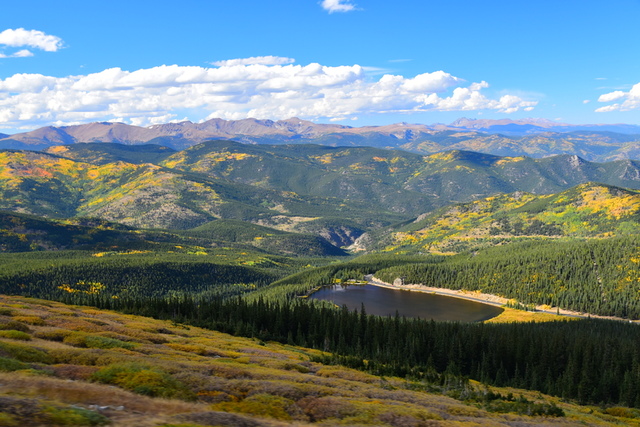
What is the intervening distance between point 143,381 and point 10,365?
1536 centimetres

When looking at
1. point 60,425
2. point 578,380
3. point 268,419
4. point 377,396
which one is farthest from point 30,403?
point 578,380

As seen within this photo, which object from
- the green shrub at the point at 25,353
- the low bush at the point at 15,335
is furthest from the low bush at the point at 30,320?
the green shrub at the point at 25,353

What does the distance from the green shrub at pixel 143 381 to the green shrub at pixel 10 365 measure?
835 cm

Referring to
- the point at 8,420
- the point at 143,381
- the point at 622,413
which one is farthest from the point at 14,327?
the point at 622,413

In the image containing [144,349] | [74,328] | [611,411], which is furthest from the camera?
[611,411]

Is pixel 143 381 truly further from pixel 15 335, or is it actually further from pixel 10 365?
pixel 15 335

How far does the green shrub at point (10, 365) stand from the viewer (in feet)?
167

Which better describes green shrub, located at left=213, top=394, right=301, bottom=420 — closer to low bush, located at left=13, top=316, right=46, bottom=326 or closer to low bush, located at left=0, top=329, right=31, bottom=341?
low bush, located at left=0, top=329, right=31, bottom=341

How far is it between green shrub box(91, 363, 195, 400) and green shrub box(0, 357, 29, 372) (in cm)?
835

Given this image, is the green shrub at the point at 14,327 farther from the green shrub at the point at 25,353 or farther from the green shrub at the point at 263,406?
the green shrub at the point at 263,406

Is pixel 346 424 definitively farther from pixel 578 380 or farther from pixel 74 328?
pixel 578 380

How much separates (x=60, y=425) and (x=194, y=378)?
24685 millimetres

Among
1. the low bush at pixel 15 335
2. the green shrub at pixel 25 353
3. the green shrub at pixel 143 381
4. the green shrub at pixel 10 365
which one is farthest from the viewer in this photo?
the low bush at pixel 15 335

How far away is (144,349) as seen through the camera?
268ft
